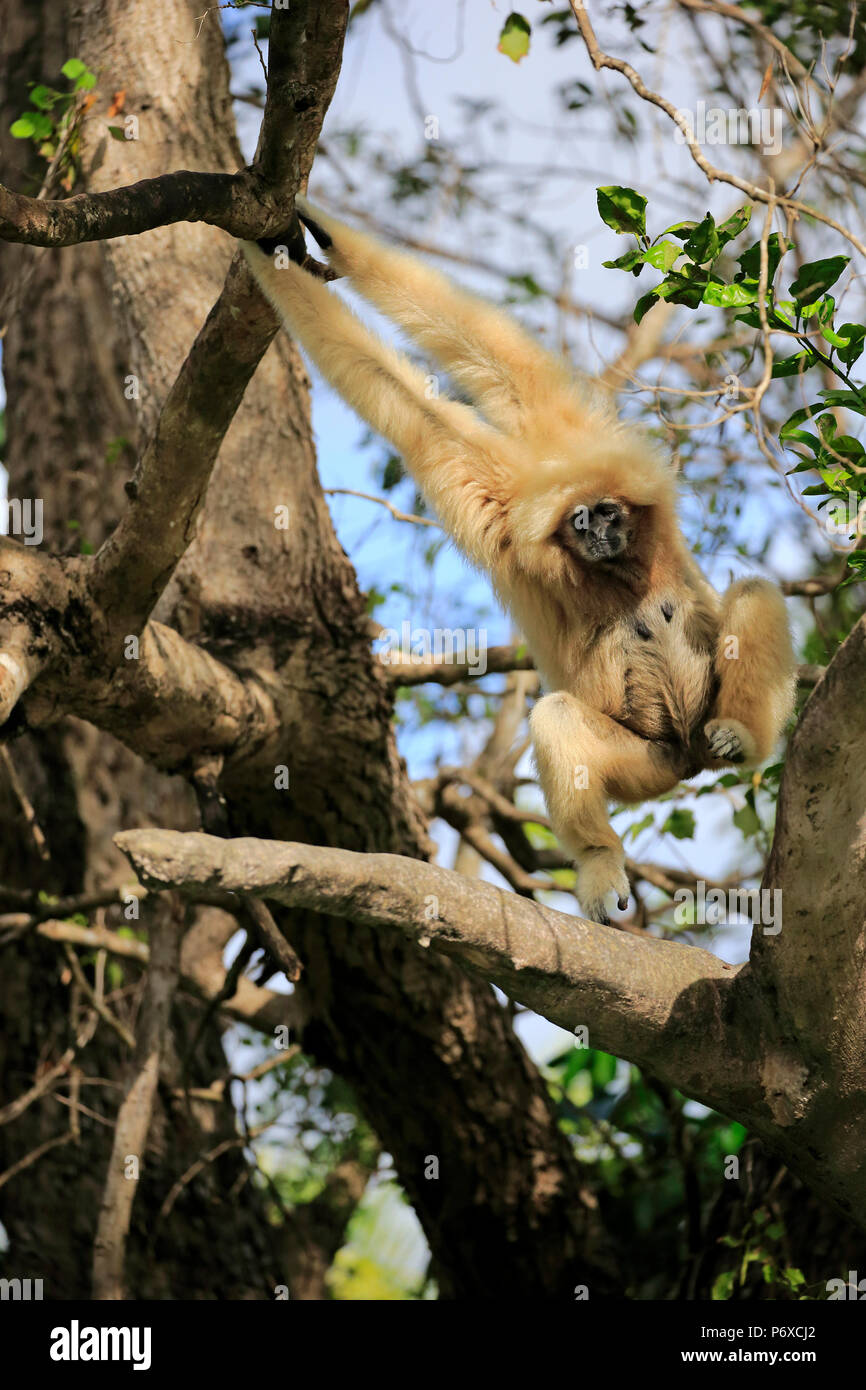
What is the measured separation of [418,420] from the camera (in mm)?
5219

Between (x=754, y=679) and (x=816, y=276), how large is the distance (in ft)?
5.83

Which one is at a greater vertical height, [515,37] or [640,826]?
[515,37]

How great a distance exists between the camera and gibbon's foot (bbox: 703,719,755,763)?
4941 mm

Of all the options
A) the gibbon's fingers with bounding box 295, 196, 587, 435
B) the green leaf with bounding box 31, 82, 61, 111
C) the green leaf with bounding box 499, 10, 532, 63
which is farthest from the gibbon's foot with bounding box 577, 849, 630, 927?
the green leaf with bounding box 31, 82, 61, 111

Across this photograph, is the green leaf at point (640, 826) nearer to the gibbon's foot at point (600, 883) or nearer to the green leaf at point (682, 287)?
the gibbon's foot at point (600, 883)

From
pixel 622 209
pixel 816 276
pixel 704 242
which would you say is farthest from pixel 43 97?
pixel 816 276

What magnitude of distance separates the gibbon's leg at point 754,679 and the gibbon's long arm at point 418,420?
1071mm

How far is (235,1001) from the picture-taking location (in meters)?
6.97

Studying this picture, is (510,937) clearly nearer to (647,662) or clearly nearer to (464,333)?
(647,662)

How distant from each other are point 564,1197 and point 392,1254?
10.7ft

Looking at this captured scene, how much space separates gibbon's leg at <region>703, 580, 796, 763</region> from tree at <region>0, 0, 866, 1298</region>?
0.89m

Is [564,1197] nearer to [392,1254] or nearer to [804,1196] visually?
[804,1196]

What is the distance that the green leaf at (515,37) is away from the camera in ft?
17.5

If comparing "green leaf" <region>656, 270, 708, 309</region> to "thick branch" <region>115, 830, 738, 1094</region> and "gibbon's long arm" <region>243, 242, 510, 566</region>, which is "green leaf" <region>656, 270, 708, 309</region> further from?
"thick branch" <region>115, 830, 738, 1094</region>
